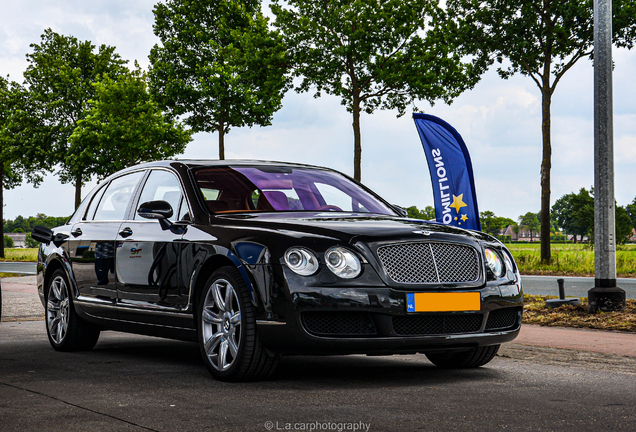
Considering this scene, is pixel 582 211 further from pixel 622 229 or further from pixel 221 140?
pixel 221 140

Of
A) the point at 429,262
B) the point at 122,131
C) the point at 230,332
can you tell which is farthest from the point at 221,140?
the point at 429,262

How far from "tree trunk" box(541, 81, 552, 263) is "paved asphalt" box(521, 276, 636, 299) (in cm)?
454

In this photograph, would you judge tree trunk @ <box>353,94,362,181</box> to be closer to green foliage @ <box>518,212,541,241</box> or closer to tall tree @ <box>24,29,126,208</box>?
tall tree @ <box>24,29,126,208</box>

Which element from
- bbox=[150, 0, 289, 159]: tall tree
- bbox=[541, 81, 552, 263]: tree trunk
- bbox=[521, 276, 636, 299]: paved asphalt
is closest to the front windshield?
bbox=[521, 276, 636, 299]: paved asphalt

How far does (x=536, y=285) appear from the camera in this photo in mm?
19469

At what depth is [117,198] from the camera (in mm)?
7527

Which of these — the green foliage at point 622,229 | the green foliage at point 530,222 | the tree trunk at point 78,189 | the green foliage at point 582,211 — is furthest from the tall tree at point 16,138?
the green foliage at point 530,222

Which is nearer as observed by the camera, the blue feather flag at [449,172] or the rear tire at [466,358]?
the rear tire at [466,358]

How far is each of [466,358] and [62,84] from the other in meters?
39.4

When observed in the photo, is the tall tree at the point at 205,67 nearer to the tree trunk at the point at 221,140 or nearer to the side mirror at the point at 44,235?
the tree trunk at the point at 221,140

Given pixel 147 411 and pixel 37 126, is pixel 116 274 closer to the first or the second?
pixel 147 411

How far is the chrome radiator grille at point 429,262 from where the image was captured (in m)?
5.33

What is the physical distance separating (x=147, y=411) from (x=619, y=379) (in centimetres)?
342

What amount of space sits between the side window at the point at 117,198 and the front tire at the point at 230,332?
1853 mm
